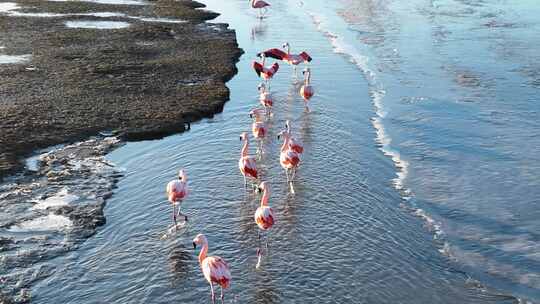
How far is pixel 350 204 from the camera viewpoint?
1291cm

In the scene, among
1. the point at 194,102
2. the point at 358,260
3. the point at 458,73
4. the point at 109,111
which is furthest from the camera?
the point at 458,73

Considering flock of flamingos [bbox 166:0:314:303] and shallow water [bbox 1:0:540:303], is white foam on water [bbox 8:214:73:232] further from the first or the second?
flock of flamingos [bbox 166:0:314:303]

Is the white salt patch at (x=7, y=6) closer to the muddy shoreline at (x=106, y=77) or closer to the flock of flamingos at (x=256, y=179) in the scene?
the muddy shoreline at (x=106, y=77)

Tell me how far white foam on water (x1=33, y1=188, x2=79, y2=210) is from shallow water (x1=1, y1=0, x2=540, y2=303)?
0.17ft

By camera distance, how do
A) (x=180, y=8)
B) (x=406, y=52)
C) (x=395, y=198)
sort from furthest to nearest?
1. (x=180, y=8)
2. (x=406, y=52)
3. (x=395, y=198)

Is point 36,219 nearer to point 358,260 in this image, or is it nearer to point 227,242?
point 227,242

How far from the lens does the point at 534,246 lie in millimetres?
11531

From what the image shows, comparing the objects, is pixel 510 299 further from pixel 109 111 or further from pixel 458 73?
pixel 458 73

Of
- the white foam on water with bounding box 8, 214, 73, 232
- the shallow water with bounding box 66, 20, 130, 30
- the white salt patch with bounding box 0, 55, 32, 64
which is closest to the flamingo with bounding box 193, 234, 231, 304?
the white foam on water with bounding box 8, 214, 73, 232

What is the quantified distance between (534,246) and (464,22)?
22.5 meters

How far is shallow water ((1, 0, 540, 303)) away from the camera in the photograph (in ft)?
33.7

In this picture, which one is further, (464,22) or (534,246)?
(464,22)

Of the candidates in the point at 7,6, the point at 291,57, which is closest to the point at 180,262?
the point at 291,57

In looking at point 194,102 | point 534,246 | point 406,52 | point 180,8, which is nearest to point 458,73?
point 406,52
